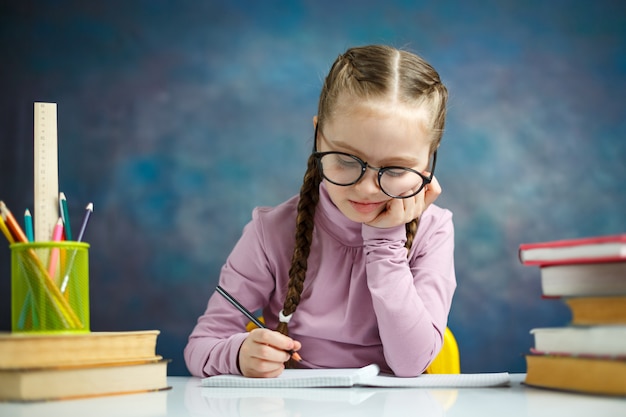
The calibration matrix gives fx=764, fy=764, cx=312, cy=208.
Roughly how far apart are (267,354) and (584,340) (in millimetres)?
451

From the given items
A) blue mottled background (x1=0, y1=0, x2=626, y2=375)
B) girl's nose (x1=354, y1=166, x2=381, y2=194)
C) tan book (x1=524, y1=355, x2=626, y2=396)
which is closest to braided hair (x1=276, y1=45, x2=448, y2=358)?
girl's nose (x1=354, y1=166, x2=381, y2=194)

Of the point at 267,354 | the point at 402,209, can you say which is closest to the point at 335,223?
the point at 402,209

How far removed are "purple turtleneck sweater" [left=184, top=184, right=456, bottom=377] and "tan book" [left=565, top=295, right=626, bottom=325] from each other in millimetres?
468

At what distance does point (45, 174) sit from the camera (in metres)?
0.83

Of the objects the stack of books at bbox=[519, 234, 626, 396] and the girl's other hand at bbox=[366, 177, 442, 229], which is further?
the girl's other hand at bbox=[366, 177, 442, 229]

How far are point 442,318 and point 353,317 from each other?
0.49 feet

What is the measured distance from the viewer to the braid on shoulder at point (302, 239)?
126 centimetres

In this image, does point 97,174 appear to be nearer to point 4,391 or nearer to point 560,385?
point 4,391

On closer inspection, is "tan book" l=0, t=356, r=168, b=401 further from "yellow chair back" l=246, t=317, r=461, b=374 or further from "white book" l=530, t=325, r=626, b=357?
"yellow chair back" l=246, t=317, r=461, b=374

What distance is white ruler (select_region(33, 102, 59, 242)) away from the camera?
2.74 ft

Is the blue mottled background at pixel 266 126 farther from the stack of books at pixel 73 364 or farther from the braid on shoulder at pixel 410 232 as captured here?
the stack of books at pixel 73 364

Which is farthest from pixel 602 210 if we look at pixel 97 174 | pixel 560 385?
pixel 560 385

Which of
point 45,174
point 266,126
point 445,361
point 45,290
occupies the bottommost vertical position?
point 445,361

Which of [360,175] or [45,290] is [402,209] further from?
[45,290]
